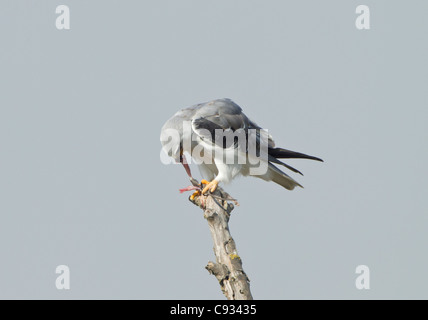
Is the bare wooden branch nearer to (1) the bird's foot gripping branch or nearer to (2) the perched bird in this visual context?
(1) the bird's foot gripping branch

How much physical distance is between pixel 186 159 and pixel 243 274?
7.76 feet

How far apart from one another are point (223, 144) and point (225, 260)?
210cm

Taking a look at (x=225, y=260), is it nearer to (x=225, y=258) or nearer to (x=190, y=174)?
(x=225, y=258)

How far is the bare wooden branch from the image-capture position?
5766mm

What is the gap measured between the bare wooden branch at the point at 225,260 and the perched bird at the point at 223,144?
1.07 m

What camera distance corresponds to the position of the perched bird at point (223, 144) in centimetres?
762

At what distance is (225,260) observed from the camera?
19.4 feet

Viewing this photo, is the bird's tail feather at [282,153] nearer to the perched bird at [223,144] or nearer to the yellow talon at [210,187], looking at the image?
the perched bird at [223,144]

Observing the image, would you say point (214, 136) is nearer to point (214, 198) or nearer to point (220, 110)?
point (220, 110)

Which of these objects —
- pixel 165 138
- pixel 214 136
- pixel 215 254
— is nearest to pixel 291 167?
pixel 214 136

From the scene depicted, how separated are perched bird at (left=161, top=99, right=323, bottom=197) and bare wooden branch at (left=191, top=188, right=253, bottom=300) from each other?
3.50 ft

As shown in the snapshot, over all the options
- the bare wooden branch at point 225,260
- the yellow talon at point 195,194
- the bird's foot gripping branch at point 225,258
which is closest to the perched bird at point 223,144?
the yellow talon at point 195,194

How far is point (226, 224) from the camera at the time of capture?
6.24 metres

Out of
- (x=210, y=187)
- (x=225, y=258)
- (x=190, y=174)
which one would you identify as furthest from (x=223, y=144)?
(x=225, y=258)
